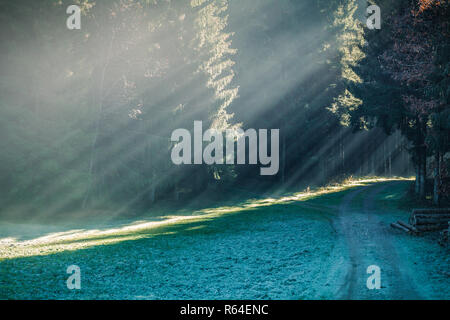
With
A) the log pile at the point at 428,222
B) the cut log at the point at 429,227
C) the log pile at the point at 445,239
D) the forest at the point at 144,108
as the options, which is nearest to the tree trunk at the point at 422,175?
the forest at the point at 144,108

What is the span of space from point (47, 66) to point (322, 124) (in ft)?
89.3

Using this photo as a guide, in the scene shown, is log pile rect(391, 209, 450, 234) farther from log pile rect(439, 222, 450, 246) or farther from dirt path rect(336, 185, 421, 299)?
log pile rect(439, 222, 450, 246)

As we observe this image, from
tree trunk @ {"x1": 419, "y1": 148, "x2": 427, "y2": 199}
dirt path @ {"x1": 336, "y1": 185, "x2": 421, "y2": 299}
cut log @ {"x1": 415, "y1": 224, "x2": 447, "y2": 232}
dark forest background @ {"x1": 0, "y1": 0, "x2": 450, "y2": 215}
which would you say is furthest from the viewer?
tree trunk @ {"x1": 419, "y1": 148, "x2": 427, "y2": 199}

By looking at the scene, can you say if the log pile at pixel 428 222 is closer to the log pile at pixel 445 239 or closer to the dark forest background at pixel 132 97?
the log pile at pixel 445 239

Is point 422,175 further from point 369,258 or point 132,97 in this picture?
point 132,97

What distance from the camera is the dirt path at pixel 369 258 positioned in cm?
766

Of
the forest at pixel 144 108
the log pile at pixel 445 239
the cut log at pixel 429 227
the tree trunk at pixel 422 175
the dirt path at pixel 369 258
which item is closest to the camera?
the dirt path at pixel 369 258

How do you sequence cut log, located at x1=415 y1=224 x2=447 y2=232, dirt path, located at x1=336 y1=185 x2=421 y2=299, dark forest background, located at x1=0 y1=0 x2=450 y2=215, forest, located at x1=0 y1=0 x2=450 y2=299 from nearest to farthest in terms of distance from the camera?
dirt path, located at x1=336 y1=185 x2=421 y2=299, cut log, located at x1=415 y1=224 x2=447 y2=232, forest, located at x1=0 y1=0 x2=450 y2=299, dark forest background, located at x1=0 y1=0 x2=450 y2=215

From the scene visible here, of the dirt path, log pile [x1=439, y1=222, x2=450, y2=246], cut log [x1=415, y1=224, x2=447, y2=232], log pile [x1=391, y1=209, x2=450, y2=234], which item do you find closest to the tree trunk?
the dirt path

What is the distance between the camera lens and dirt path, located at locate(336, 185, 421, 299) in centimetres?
766

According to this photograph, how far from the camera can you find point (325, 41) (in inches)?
1500

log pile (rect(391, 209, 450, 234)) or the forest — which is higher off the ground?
the forest
